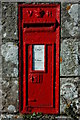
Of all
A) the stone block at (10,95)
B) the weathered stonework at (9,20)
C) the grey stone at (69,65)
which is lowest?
the stone block at (10,95)

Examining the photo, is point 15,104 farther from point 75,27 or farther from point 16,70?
point 75,27

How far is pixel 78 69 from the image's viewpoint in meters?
4.48

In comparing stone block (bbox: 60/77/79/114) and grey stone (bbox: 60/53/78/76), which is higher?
grey stone (bbox: 60/53/78/76)

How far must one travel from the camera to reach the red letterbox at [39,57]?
439 cm

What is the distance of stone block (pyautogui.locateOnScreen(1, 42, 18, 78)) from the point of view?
14.7ft

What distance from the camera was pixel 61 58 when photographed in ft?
14.7

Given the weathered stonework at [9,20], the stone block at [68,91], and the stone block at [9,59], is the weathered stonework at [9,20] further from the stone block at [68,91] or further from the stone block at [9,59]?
the stone block at [68,91]

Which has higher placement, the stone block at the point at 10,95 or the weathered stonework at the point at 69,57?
the weathered stonework at the point at 69,57

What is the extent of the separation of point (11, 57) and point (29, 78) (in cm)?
45

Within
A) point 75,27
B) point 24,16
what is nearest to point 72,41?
point 75,27

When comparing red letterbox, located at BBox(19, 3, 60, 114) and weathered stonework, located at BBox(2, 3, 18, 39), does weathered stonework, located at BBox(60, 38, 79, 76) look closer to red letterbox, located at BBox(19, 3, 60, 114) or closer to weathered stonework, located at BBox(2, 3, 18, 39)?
red letterbox, located at BBox(19, 3, 60, 114)

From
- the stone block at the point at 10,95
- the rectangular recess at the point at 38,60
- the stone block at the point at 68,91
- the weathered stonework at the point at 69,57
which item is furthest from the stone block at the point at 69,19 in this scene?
the stone block at the point at 10,95

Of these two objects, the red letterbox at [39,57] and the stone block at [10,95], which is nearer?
the red letterbox at [39,57]

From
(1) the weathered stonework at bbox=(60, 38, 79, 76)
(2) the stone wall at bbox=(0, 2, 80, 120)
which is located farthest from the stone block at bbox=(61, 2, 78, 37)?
(1) the weathered stonework at bbox=(60, 38, 79, 76)
